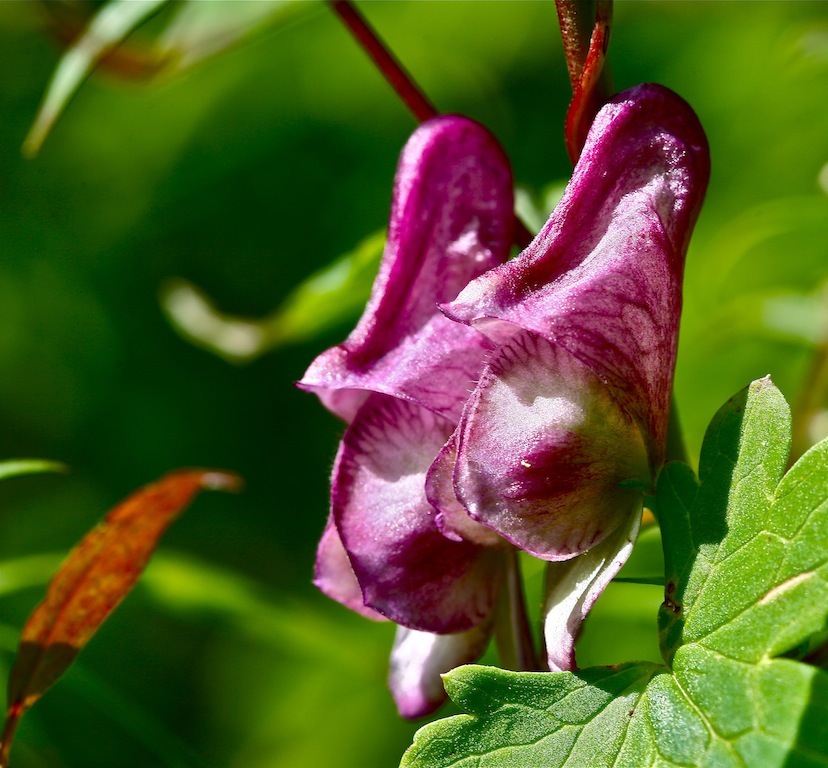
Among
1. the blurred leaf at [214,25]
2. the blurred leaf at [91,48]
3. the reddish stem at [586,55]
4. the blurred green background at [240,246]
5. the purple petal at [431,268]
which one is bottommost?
the blurred green background at [240,246]

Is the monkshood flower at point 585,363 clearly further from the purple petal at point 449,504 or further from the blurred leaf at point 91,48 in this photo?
the blurred leaf at point 91,48

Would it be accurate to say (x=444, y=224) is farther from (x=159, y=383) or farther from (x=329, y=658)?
(x=159, y=383)

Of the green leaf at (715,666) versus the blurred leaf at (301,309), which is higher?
the blurred leaf at (301,309)

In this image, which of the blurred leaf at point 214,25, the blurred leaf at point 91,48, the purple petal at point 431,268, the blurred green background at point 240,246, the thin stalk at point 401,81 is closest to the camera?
the purple petal at point 431,268

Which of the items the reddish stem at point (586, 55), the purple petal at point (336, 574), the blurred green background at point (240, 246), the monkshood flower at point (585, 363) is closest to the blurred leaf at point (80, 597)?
the purple petal at point (336, 574)

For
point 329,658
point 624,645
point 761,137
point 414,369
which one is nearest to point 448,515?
point 414,369

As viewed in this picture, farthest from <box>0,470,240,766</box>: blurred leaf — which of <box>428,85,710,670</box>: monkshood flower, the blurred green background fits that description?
the blurred green background

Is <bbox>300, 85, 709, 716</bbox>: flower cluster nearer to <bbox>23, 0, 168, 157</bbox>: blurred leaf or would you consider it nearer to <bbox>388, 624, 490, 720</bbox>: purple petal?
<bbox>388, 624, 490, 720</bbox>: purple petal
